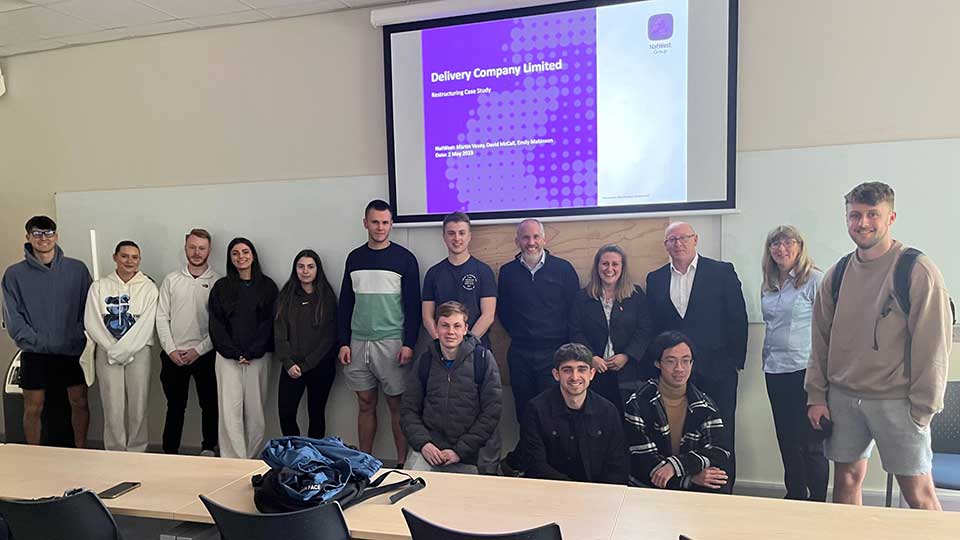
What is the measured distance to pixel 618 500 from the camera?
1998mm

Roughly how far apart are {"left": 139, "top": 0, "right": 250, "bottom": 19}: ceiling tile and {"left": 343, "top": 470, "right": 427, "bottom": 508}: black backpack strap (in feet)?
11.0

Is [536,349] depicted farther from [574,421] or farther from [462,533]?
[462,533]

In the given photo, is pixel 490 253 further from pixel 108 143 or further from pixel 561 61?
pixel 108 143

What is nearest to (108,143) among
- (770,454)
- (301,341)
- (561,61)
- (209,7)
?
(209,7)

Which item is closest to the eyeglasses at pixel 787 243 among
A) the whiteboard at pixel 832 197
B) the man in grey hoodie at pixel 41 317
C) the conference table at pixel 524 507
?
the whiteboard at pixel 832 197

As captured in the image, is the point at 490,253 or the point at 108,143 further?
the point at 108,143

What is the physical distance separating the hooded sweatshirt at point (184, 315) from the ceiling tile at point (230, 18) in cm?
177

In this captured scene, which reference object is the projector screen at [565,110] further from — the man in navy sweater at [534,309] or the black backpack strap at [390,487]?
the black backpack strap at [390,487]

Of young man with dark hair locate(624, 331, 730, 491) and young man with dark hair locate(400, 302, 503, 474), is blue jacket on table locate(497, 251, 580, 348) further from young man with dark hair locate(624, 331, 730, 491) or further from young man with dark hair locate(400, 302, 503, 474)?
young man with dark hair locate(624, 331, 730, 491)

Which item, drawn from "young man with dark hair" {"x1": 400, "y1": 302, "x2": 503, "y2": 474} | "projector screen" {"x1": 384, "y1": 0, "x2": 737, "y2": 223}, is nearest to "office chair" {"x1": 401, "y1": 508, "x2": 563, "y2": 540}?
"young man with dark hair" {"x1": 400, "y1": 302, "x2": 503, "y2": 474}

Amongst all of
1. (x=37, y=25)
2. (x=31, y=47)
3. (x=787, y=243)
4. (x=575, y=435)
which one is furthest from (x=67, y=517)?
(x=31, y=47)

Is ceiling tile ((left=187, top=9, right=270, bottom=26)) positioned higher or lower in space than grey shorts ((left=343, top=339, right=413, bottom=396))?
higher

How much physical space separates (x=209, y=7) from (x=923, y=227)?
445 centimetres

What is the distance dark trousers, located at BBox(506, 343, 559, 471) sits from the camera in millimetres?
3689
